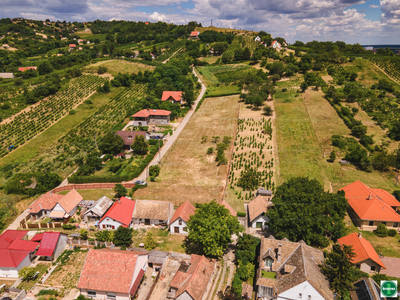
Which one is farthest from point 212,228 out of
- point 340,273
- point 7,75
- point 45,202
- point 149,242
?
point 7,75

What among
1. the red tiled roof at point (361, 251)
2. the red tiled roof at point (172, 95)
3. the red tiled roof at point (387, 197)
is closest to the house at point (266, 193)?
the red tiled roof at point (361, 251)

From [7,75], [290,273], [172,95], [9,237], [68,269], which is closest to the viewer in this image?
[290,273]

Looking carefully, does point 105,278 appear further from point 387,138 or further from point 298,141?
point 387,138

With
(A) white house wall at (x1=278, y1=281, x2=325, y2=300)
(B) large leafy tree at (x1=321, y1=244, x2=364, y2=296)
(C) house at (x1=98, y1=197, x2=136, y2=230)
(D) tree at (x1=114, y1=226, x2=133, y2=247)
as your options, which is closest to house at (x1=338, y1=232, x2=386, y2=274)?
(B) large leafy tree at (x1=321, y1=244, x2=364, y2=296)

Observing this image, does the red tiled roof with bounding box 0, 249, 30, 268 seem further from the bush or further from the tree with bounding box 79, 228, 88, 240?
the bush

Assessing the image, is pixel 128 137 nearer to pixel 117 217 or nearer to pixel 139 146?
pixel 139 146

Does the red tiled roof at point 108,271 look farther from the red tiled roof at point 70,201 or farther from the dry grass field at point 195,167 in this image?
the dry grass field at point 195,167
